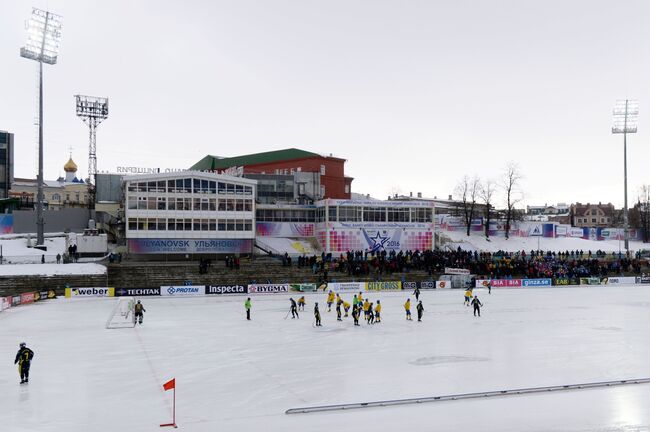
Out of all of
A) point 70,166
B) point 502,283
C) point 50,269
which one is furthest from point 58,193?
point 502,283

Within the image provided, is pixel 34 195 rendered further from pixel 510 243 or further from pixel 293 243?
pixel 510 243

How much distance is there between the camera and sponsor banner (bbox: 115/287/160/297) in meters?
49.7

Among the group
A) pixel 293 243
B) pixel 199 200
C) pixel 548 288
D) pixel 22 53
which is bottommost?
pixel 548 288

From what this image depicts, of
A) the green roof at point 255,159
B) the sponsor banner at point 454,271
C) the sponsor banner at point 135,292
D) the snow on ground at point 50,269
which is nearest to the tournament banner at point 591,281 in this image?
the sponsor banner at point 454,271

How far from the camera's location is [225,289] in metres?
52.2

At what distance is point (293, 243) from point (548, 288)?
3041 cm

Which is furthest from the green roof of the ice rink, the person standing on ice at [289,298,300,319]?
the person standing on ice at [289,298,300,319]

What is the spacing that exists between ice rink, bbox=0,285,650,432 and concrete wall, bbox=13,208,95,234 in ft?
124

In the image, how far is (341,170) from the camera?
89188 millimetres

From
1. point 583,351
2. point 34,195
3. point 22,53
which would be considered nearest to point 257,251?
point 22,53

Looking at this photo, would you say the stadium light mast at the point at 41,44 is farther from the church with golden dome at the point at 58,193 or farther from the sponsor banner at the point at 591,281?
the sponsor banner at the point at 591,281

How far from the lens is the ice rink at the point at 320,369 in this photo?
1434 centimetres

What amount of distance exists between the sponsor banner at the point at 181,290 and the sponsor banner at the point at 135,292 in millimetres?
638

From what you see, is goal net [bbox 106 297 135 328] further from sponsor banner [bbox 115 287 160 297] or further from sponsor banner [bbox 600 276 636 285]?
sponsor banner [bbox 600 276 636 285]
